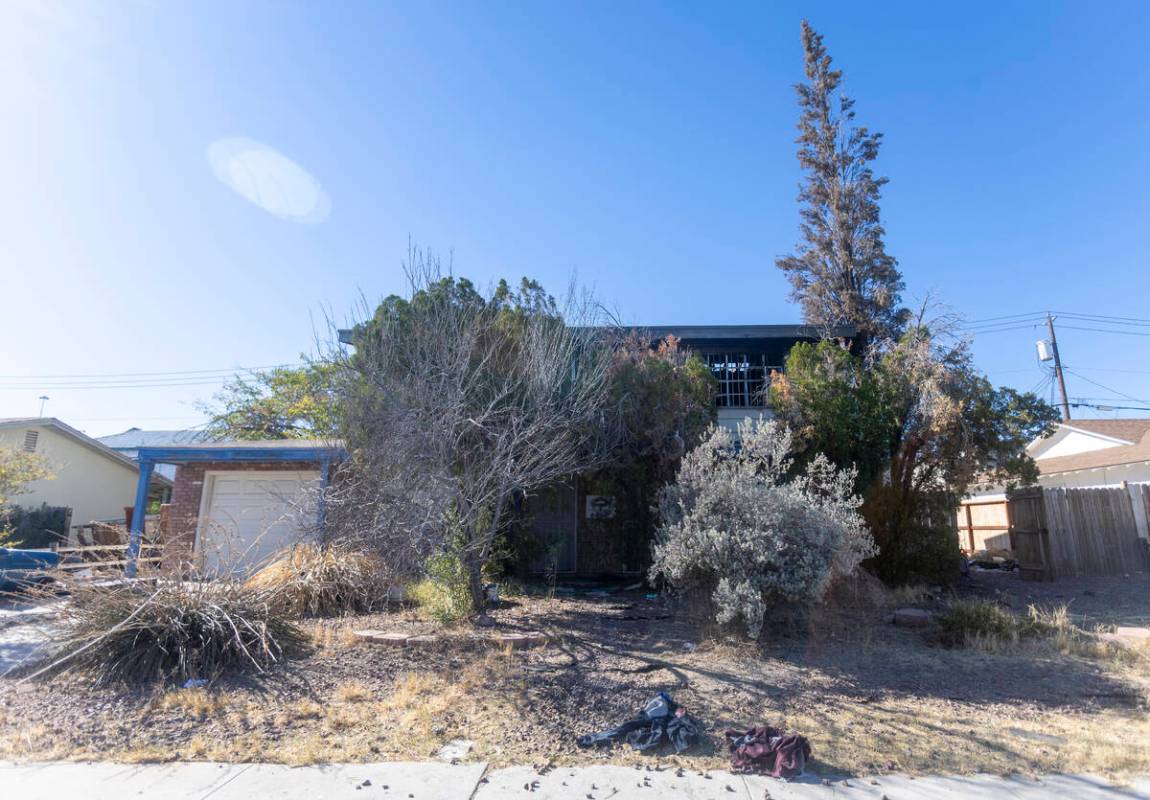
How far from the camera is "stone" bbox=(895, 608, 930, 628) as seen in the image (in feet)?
27.2

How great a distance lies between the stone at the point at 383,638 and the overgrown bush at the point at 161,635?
2.09ft

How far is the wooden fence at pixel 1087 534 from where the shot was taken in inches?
511

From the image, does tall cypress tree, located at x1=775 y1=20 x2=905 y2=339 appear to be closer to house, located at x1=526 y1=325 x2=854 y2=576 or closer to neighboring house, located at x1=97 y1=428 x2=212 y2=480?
house, located at x1=526 y1=325 x2=854 y2=576

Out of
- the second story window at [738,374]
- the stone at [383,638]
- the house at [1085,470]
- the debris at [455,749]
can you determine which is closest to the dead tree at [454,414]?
the stone at [383,638]

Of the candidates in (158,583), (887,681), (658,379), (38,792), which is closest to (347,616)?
(158,583)

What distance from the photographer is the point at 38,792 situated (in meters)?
3.94

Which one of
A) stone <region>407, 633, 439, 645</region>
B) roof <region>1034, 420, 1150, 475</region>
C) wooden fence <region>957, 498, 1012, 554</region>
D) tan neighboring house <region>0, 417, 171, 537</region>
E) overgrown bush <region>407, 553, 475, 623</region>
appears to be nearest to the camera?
stone <region>407, 633, 439, 645</region>

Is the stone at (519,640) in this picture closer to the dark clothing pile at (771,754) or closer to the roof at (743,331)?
the dark clothing pile at (771,754)

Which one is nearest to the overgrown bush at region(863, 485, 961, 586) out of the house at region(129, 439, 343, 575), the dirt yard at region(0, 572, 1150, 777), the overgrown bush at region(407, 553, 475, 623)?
the dirt yard at region(0, 572, 1150, 777)

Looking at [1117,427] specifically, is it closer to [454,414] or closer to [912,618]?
[912,618]

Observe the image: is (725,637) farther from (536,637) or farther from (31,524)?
(31,524)

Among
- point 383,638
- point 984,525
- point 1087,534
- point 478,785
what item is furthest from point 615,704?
point 984,525

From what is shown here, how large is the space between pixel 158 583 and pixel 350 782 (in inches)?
145

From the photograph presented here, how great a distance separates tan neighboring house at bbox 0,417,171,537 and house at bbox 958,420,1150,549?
25.6m
